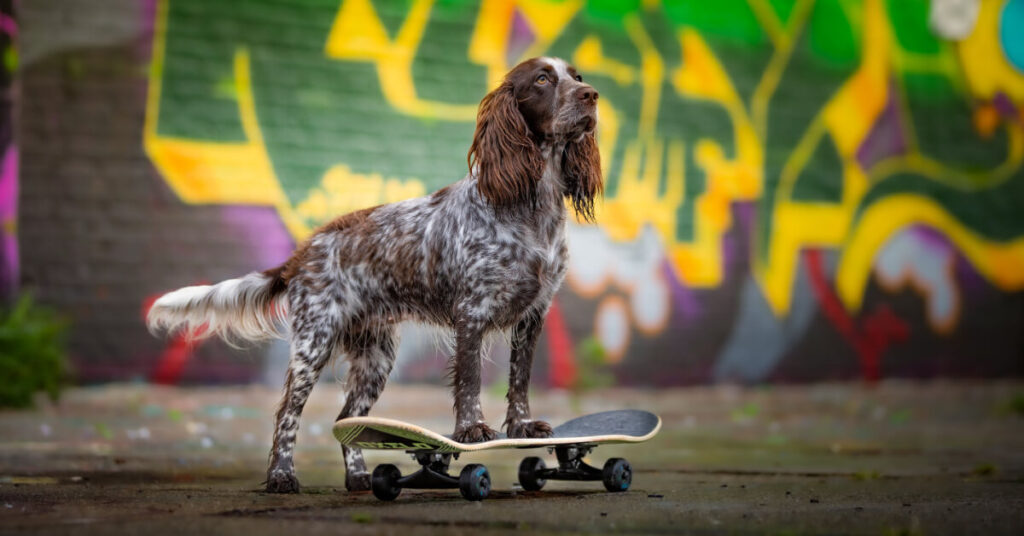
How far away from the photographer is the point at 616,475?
16.6ft

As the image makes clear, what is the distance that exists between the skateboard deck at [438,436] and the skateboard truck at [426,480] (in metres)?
0.09

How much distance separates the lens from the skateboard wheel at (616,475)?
5.05 m

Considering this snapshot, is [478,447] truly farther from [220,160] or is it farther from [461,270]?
[220,160]

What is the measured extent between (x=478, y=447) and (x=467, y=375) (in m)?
0.36

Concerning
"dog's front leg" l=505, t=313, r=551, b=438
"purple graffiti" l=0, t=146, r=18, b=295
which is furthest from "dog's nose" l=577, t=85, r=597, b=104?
"purple graffiti" l=0, t=146, r=18, b=295

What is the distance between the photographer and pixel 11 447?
6.74 metres

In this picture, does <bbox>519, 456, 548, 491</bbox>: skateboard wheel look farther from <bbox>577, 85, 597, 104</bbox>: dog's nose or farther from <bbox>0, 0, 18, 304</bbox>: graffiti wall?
<bbox>0, 0, 18, 304</bbox>: graffiti wall

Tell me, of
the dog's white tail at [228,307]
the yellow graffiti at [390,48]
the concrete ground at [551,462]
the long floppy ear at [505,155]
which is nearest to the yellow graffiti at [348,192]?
the yellow graffiti at [390,48]

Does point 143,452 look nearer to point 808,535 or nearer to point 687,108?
point 808,535

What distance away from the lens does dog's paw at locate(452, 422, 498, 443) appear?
466 centimetres

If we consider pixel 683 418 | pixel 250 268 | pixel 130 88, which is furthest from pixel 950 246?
pixel 130 88

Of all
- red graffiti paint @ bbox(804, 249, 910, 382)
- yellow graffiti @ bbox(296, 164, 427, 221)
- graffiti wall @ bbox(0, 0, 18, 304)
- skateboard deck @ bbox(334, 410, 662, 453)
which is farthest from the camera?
red graffiti paint @ bbox(804, 249, 910, 382)

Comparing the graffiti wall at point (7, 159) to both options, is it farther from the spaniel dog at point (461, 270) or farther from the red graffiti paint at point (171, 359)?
the spaniel dog at point (461, 270)

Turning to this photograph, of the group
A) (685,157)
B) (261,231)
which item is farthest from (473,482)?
(685,157)
